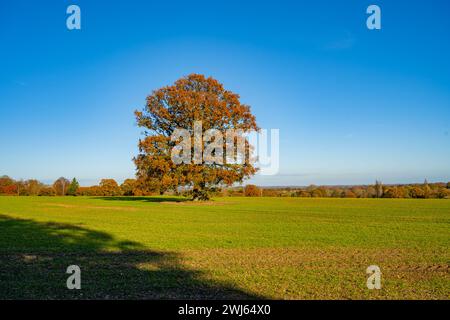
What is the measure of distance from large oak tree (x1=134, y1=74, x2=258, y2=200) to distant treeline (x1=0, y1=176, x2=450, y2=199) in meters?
22.5

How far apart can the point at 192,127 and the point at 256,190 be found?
41657mm

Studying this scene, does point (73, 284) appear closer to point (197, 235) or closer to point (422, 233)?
point (197, 235)

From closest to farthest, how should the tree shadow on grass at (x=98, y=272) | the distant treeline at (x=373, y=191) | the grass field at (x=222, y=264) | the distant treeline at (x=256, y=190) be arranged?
the tree shadow on grass at (x=98, y=272), the grass field at (x=222, y=264), the distant treeline at (x=373, y=191), the distant treeline at (x=256, y=190)

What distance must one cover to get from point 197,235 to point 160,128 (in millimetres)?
28317

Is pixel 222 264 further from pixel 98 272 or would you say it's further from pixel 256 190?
pixel 256 190

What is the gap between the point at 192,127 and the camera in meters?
39.4

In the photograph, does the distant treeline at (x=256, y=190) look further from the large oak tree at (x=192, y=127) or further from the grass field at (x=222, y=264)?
the grass field at (x=222, y=264)

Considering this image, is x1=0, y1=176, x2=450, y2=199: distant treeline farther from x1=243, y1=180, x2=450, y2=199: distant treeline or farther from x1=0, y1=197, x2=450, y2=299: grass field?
x1=0, y1=197, x2=450, y2=299: grass field

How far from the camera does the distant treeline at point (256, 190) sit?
67.2 m

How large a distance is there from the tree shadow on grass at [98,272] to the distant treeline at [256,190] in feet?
166

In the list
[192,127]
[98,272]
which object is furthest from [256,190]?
[98,272]

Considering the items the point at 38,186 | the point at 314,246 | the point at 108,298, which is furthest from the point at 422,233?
the point at 38,186

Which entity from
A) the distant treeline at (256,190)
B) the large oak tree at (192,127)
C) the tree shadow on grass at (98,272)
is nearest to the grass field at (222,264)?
the tree shadow on grass at (98,272)
